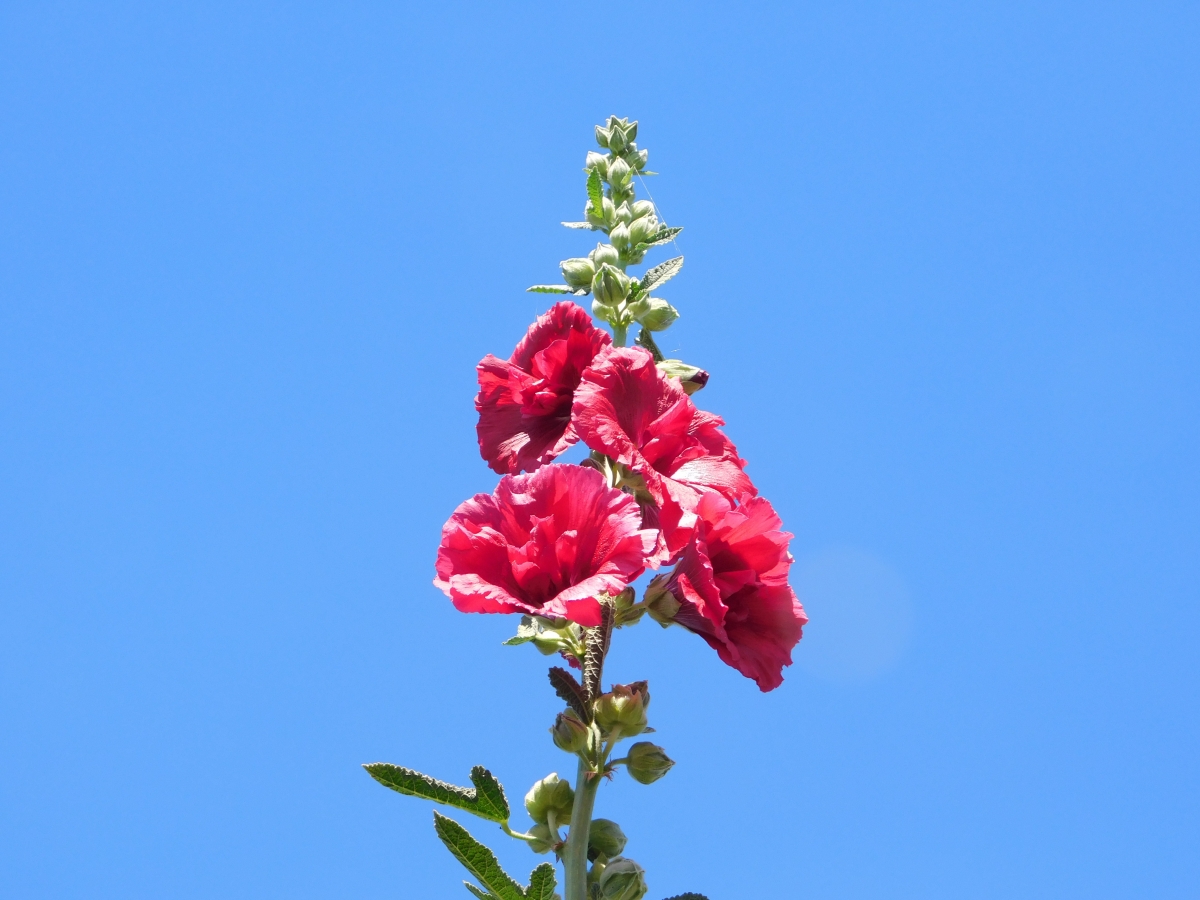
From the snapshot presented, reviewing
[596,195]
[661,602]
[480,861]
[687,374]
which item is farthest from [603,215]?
[480,861]

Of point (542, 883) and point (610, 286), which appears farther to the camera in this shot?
point (610, 286)

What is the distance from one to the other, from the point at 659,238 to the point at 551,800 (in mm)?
1841

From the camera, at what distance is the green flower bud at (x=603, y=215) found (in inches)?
149

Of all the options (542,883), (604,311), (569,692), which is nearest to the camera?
(542,883)

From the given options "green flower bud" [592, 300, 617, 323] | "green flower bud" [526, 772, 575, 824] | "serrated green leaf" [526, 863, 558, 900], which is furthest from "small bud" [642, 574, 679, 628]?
"green flower bud" [592, 300, 617, 323]

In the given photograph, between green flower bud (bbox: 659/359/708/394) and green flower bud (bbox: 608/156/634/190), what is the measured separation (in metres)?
0.80

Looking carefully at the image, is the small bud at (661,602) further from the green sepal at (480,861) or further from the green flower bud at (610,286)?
the green flower bud at (610,286)

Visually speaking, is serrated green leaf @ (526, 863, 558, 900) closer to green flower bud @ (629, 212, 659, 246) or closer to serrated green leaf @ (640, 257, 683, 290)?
serrated green leaf @ (640, 257, 683, 290)

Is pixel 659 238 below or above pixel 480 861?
above

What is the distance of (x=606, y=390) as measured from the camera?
2973 mm

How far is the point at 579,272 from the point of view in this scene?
3.61 m

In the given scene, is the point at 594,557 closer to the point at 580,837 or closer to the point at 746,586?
the point at 746,586

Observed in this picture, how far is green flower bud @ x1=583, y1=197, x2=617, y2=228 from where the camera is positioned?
12.4 feet

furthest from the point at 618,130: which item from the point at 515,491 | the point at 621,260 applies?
the point at 515,491
